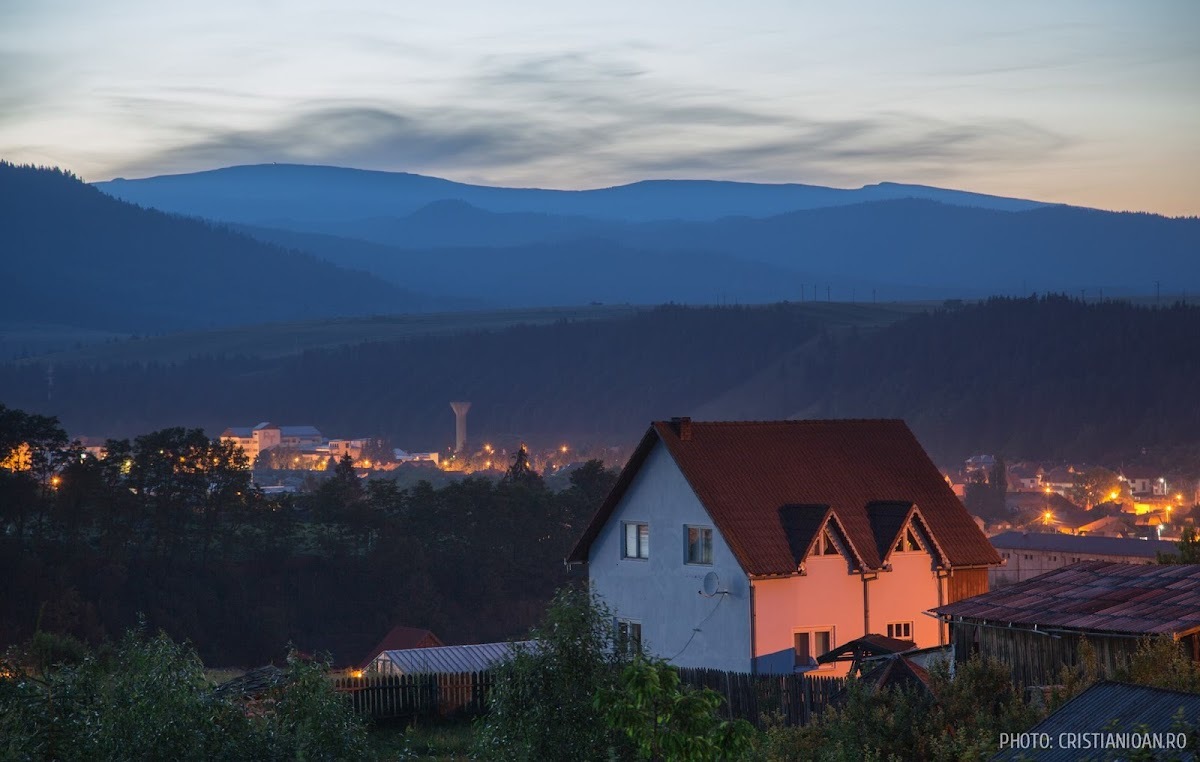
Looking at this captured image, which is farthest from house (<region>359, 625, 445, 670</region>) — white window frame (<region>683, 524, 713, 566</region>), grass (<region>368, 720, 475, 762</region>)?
grass (<region>368, 720, 475, 762</region>)

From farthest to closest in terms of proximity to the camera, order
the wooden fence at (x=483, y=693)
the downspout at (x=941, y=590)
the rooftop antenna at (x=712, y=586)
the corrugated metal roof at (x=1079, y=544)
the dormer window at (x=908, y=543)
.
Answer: the corrugated metal roof at (x=1079, y=544) < the downspout at (x=941, y=590) < the dormer window at (x=908, y=543) < the rooftop antenna at (x=712, y=586) < the wooden fence at (x=483, y=693)

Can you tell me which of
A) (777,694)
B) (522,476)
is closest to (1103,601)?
(777,694)

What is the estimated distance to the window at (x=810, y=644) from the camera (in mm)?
35781

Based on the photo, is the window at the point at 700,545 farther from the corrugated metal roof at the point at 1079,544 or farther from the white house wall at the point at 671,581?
the corrugated metal roof at the point at 1079,544

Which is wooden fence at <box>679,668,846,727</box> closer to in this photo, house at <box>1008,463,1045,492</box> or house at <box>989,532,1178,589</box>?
house at <box>989,532,1178,589</box>

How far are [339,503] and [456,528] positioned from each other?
21.9 ft

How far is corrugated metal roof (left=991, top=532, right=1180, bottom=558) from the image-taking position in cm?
8944

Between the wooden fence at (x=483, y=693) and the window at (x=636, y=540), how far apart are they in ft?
19.7

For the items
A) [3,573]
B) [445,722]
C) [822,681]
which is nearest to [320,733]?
[822,681]

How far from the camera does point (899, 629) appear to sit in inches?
1474

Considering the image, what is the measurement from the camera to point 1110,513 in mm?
130000

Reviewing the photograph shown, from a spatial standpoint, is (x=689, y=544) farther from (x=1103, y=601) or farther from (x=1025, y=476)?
(x=1025, y=476)

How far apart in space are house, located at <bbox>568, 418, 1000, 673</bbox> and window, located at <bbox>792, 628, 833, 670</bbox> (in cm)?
3

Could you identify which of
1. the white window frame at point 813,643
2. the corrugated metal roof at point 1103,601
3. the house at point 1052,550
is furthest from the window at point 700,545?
the house at point 1052,550
